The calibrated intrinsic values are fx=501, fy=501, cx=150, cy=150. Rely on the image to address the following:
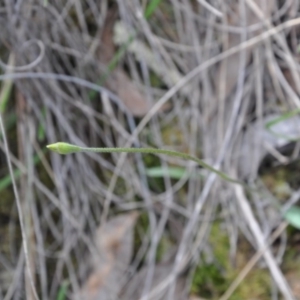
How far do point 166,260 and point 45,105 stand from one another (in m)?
0.50

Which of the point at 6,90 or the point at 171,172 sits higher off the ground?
the point at 6,90

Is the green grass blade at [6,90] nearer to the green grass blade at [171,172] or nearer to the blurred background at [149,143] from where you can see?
the blurred background at [149,143]

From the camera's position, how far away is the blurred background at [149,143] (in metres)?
1.20

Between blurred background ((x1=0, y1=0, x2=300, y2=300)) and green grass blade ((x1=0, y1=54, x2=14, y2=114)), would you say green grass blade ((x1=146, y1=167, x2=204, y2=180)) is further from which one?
green grass blade ((x1=0, y1=54, x2=14, y2=114))

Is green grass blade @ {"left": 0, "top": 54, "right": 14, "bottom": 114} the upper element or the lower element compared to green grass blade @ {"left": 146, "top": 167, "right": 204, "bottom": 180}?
upper

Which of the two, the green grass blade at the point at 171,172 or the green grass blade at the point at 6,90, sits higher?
the green grass blade at the point at 6,90

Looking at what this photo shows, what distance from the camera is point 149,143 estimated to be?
4.32 feet

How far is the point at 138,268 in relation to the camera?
126 cm

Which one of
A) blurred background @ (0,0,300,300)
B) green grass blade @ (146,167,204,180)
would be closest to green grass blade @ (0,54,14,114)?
blurred background @ (0,0,300,300)

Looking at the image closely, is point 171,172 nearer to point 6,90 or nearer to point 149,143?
point 149,143

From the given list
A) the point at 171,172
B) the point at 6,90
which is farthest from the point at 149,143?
the point at 6,90

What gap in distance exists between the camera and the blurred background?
3.92 ft

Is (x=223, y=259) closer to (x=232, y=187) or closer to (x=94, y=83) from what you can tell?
(x=232, y=187)

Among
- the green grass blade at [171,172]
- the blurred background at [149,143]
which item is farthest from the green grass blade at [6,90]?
the green grass blade at [171,172]
